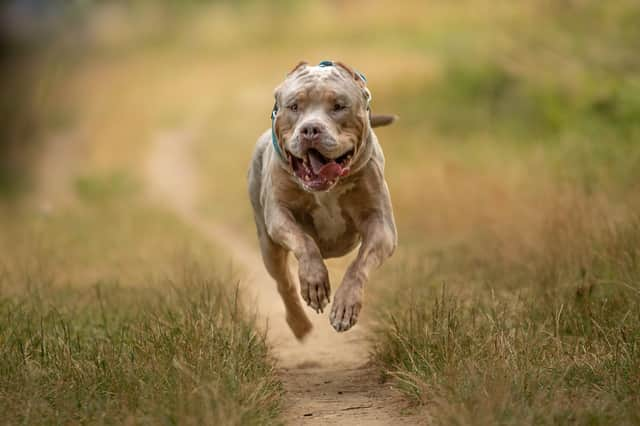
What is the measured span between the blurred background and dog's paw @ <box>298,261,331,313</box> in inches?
111

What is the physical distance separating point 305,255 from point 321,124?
2.50ft

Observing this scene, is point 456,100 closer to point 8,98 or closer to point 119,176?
point 119,176

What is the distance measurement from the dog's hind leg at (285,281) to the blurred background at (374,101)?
2002mm

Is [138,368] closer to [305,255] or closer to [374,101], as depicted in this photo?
[305,255]

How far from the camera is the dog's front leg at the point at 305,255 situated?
18.0 ft

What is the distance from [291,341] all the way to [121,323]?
5.60ft

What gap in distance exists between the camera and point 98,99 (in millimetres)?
27000

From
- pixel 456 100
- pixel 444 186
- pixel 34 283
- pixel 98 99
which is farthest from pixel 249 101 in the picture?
pixel 34 283

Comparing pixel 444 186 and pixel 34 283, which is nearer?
pixel 34 283

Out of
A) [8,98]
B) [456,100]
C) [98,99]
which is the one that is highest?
[98,99]

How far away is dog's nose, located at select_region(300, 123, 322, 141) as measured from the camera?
5352 millimetres

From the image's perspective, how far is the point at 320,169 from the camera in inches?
217

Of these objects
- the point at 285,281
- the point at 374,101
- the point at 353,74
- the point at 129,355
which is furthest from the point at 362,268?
the point at 374,101

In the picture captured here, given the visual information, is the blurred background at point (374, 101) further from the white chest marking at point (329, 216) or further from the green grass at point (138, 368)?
the green grass at point (138, 368)
